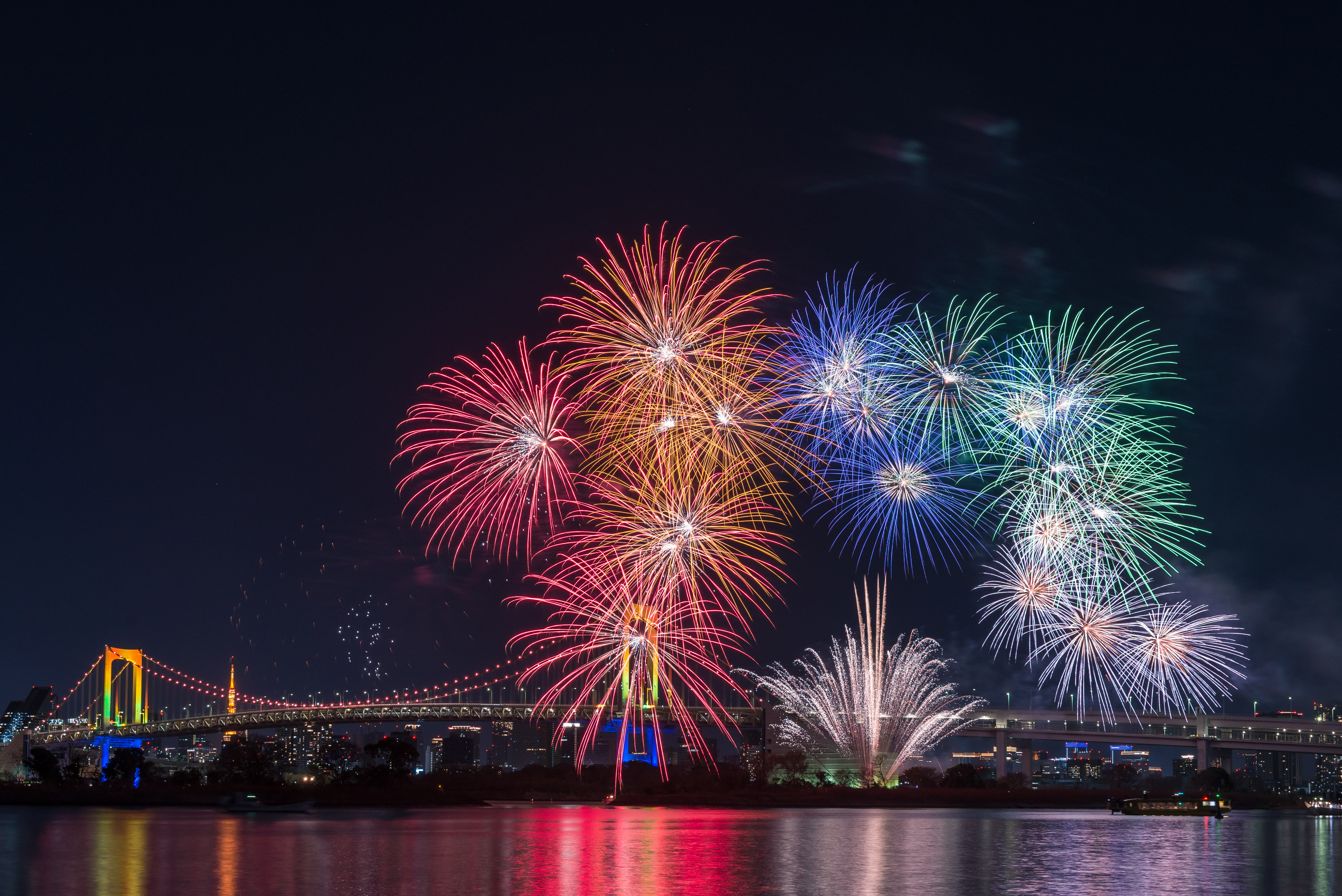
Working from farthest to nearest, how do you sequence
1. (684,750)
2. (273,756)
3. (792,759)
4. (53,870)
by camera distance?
(273,756) < (684,750) < (792,759) < (53,870)

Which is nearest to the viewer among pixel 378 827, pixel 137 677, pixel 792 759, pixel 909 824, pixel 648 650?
pixel 648 650

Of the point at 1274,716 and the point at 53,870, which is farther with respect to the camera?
the point at 1274,716

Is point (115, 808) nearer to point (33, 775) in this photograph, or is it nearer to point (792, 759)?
point (33, 775)

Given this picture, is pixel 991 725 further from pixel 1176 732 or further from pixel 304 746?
pixel 304 746

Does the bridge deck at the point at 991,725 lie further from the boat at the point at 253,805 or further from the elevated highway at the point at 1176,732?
the boat at the point at 253,805

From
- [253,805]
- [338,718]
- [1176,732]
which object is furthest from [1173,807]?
[338,718]

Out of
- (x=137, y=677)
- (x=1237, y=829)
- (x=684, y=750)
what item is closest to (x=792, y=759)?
(x=684, y=750)

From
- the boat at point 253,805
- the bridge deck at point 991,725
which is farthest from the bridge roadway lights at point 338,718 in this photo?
the boat at point 253,805
